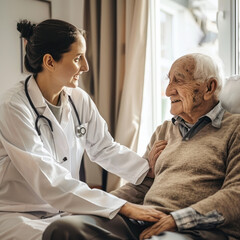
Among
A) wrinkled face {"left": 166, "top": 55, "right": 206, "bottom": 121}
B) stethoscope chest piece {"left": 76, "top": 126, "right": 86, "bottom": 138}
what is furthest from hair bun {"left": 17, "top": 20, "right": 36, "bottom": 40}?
wrinkled face {"left": 166, "top": 55, "right": 206, "bottom": 121}

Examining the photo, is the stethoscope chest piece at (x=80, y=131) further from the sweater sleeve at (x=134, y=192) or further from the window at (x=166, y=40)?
the window at (x=166, y=40)

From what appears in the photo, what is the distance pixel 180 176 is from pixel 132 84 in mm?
1207

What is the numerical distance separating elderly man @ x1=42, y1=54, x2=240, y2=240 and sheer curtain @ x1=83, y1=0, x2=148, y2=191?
82 centimetres

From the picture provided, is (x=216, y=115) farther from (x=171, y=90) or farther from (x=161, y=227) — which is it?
(x=161, y=227)

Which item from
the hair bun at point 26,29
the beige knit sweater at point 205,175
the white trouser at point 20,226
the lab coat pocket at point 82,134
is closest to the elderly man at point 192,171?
the beige knit sweater at point 205,175

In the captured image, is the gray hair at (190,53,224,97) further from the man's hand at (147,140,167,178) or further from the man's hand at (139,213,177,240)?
the man's hand at (139,213,177,240)

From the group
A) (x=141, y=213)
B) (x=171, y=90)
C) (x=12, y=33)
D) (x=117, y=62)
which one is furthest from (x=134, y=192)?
(x=12, y=33)

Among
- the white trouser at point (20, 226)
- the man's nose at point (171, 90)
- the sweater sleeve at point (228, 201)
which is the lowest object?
the white trouser at point (20, 226)

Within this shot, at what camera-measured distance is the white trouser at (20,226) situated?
133 cm

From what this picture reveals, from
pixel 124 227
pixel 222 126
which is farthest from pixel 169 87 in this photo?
pixel 124 227

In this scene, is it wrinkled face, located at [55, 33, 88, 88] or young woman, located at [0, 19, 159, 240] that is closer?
young woman, located at [0, 19, 159, 240]

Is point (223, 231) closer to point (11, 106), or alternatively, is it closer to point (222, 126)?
point (222, 126)

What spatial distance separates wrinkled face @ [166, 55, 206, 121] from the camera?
152 centimetres

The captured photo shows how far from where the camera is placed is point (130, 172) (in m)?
1.70
